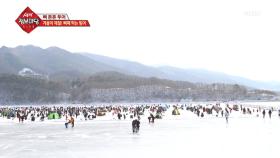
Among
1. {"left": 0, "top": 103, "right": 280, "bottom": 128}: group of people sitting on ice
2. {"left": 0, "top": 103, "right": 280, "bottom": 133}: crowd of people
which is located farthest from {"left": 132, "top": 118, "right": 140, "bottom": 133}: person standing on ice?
{"left": 0, "top": 103, "right": 280, "bottom": 128}: group of people sitting on ice

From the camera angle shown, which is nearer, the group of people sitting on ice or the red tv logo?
the red tv logo

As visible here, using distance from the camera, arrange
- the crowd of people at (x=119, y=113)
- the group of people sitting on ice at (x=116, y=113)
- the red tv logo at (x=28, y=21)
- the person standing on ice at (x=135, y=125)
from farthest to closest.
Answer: the group of people sitting on ice at (x=116, y=113) < the crowd of people at (x=119, y=113) < the person standing on ice at (x=135, y=125) < the red tv logo at (x=28, y=21)

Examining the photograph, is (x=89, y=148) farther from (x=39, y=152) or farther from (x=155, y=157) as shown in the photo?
(x=155, y=157)

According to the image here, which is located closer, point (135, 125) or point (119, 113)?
point (135, 125)

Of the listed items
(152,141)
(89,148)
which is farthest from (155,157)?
(152,141)

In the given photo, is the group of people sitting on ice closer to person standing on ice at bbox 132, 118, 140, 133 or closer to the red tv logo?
person standing on ice at bbox 132, 118, 140, 133

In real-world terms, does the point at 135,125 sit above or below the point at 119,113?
below

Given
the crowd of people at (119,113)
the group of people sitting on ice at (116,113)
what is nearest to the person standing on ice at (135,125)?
the crowd of people at (119,113)

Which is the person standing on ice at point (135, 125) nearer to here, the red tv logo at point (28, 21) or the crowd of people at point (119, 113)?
the crowd of people at point (119, 113)

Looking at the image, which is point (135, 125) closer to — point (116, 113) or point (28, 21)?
point (28, 21)

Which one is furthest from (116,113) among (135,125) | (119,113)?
(135,125)

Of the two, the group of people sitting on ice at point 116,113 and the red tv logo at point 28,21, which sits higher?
the red tv logo at point 28,21

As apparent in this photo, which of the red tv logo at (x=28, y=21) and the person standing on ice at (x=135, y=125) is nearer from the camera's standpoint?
the red tv logo at (x=28, y=21)

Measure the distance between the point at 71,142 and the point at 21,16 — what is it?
8.41 m
